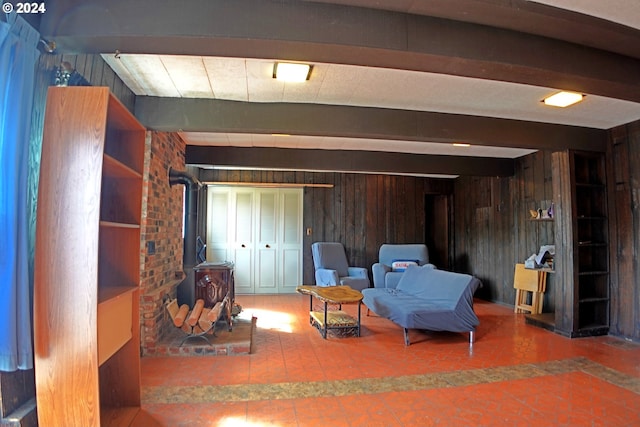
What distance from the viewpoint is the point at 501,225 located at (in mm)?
6141

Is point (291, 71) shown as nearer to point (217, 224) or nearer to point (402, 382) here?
point (402, 382)

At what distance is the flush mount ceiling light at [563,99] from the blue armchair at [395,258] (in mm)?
3786

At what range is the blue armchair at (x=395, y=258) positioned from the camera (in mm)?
6477

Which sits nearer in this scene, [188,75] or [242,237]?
[188,75]

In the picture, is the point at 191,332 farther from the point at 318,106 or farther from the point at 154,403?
the point at 318,106

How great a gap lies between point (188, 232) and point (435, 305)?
367 cm

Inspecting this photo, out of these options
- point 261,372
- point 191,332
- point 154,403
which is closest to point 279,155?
point 191,332

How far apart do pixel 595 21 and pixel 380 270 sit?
16.3 feet

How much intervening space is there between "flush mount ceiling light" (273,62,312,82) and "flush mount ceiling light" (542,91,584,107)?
2.20 metres

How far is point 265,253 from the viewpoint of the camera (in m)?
7.05

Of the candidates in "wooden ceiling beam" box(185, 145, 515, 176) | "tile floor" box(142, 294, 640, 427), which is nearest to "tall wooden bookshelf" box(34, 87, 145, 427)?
"tile floor" box(142, 294, 640, 427)

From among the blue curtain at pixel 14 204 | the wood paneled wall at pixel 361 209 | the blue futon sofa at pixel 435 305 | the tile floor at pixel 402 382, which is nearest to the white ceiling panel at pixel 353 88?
the blue curtain at pixel 14 204

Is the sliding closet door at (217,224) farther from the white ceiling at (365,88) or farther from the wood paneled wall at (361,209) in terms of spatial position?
the white ceiling at (365,88)

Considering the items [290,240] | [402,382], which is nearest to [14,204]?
[402,382]
